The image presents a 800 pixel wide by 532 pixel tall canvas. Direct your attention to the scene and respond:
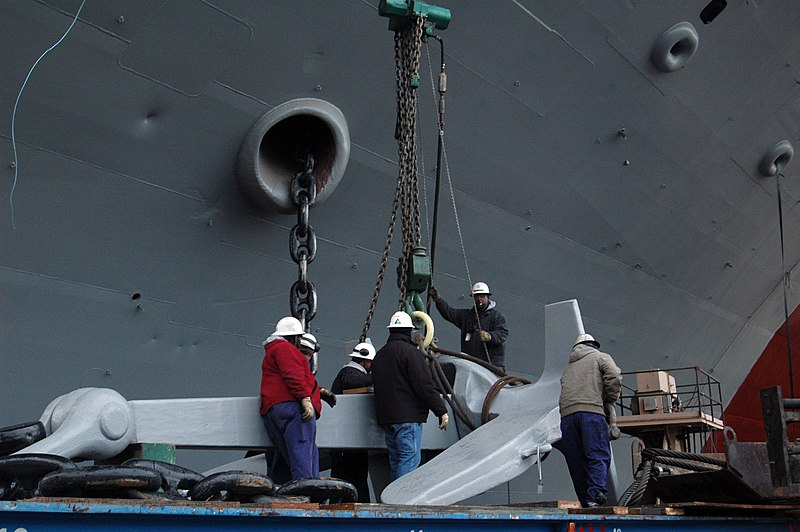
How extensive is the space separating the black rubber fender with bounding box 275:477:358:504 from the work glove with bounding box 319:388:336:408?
6.93ft

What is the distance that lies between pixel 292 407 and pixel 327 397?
432mm

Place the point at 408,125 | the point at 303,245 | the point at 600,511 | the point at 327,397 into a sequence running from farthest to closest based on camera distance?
the point at 303,245, the point at 408,125, the point at 327,397, the point at 600,511

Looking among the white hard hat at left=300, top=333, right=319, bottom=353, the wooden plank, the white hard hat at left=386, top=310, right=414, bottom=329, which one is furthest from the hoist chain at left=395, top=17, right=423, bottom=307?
the wooden plank

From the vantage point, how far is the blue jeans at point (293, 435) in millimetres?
4492

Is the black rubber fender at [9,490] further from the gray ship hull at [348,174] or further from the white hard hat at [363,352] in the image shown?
the white hard hat at [363,352]

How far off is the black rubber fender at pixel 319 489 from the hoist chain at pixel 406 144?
2518 millimetres

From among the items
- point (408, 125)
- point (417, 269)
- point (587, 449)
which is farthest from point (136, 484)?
point (408, 125)

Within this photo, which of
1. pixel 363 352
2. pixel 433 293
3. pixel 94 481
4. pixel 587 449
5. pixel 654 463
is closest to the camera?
pixel 94 481

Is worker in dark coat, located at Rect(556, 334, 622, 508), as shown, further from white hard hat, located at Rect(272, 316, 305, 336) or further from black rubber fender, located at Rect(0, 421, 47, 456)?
black rubber fender, located at Rect(0, 421, 47, 456)

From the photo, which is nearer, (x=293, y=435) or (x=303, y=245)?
(x=293, y=435)

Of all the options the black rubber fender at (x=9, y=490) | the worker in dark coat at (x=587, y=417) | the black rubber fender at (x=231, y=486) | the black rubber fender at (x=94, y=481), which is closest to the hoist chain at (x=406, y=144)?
the worker in dark coat at (x=587, y=417)

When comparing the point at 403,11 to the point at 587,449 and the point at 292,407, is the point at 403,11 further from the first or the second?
the point at 587,449

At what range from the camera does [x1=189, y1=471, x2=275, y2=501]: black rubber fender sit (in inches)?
101

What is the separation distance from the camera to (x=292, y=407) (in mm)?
4527
